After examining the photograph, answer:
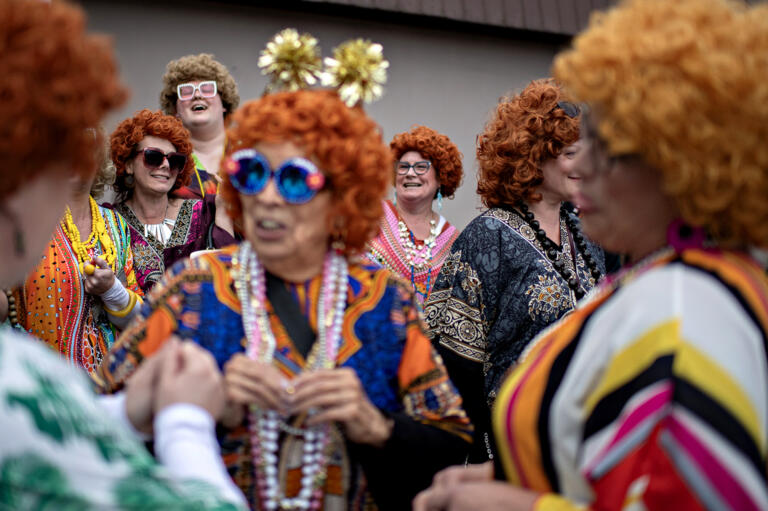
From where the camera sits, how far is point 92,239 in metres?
4.04

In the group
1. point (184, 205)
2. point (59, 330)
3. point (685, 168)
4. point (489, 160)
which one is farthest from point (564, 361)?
point (184, 205)

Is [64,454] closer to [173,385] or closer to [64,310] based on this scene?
[173,385]

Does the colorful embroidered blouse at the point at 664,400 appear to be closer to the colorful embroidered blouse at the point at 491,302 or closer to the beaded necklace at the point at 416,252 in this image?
the colorful embroidered blouse at the point at 491,302

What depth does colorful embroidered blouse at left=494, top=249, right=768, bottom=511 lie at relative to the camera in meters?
Answer: 1.31

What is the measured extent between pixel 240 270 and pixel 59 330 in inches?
79.2

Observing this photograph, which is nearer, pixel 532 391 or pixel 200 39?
pixel 532 391

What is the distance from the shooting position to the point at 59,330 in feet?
12.2

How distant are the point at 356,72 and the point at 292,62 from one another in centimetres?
22

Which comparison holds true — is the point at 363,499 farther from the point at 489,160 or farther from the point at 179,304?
the point at 489,160

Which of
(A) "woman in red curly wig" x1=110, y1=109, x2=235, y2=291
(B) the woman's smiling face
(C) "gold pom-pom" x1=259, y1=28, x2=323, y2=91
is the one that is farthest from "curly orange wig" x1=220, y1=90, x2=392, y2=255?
(B) the woman's smiling face

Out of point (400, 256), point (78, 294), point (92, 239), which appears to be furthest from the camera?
point (400, 256)

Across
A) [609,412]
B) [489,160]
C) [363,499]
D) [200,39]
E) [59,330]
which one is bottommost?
[363,499]

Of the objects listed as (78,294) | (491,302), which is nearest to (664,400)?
(491,302)

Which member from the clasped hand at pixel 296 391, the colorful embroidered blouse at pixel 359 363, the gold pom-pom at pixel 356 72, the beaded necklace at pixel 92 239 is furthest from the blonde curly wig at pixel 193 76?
the clasped hand at pixel 296 391
